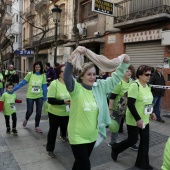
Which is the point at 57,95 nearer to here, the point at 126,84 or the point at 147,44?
the point at 126,84

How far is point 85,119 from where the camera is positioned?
291cm

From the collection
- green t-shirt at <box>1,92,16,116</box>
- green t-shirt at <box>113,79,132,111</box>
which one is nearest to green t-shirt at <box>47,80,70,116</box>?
green t-shirt at <box>113,79,132,111</box>

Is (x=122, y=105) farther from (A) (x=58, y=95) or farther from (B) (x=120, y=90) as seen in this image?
(A) (x=58, y=95)

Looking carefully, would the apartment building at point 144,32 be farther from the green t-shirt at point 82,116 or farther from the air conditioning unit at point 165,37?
the green t-shirt at point 82,116

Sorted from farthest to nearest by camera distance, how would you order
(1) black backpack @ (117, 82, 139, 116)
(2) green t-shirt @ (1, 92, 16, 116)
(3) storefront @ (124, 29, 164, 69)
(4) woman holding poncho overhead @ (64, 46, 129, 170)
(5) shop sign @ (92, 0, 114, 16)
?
(5) shop sign @ (92, 0, 114, 16), (3) storefront @ (124, 29, 164, 69), (2) green t-shirt @ (1, 92, 16, 116), (1) black backpack @ (117, 82, 139, 116), (4) woman holding poncho overhead @ (64, 46, 129, 170)

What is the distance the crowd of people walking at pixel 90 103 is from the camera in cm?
289

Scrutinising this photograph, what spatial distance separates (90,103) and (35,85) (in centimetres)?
343

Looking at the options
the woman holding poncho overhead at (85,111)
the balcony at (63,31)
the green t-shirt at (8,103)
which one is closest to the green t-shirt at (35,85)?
the green t-shirt at (8,103)

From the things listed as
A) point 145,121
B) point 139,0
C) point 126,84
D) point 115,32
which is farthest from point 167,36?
point 145,121

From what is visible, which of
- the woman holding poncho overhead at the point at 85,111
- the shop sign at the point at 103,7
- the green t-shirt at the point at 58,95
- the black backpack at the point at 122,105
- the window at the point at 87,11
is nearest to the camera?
the woman holding poncho overhead at the point at 85,111

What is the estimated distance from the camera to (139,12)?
11445mm

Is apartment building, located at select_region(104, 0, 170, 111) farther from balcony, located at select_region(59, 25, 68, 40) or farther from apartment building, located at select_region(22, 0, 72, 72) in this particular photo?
balcony, located at select_region(59, 25, 68, 40)

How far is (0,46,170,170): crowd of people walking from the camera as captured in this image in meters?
2.89

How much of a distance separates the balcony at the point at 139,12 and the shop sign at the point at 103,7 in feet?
2.09
